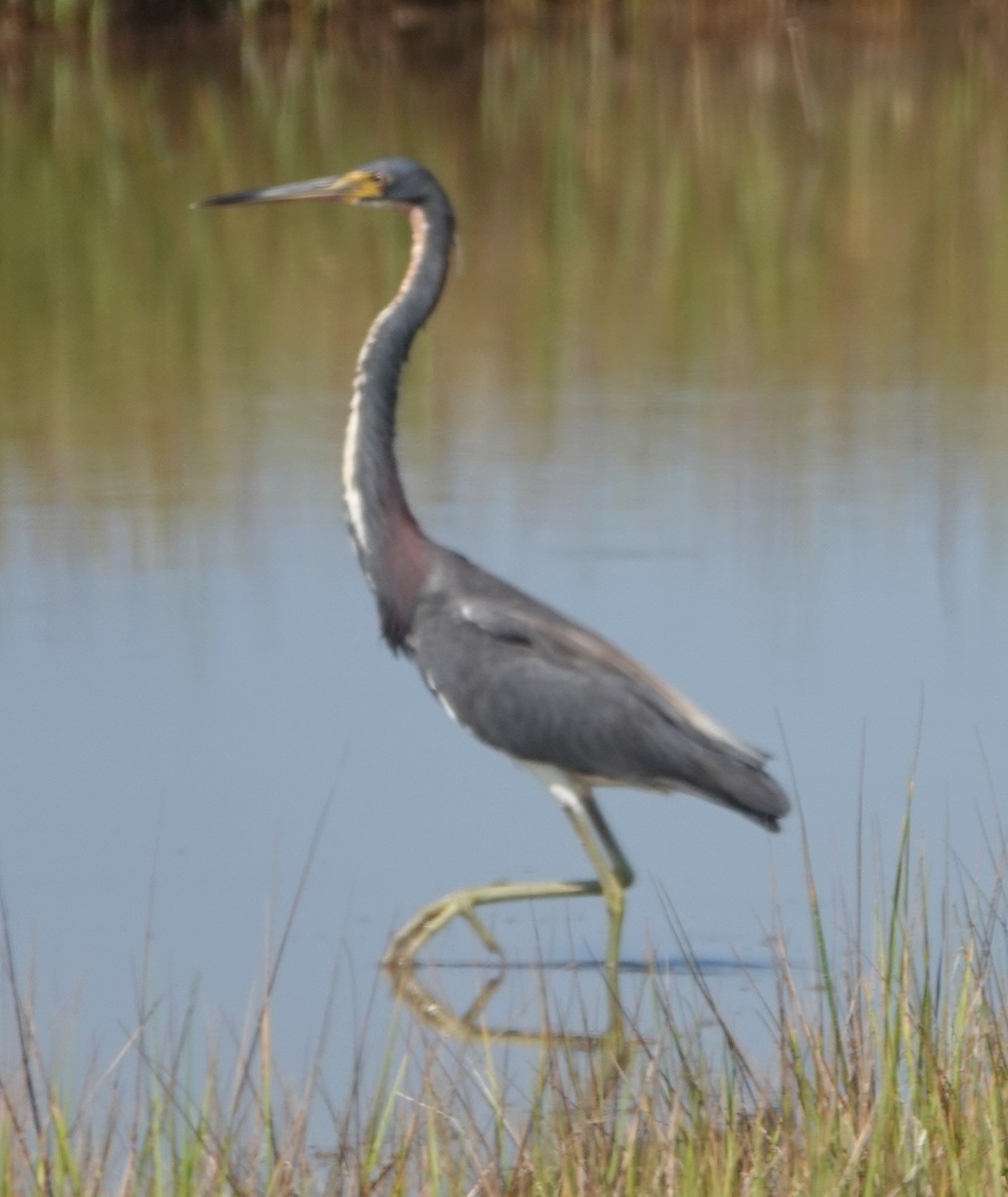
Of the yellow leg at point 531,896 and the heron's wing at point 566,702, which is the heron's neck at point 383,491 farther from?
the yellow leg at point 531,896

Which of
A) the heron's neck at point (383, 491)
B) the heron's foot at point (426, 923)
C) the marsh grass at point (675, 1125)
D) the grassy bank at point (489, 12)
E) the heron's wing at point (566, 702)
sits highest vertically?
the grassy bank at point (489, 12)

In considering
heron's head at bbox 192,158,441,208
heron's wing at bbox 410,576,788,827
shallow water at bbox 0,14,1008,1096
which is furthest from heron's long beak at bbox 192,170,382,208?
shallow water at bbox 0,14,1008,1096

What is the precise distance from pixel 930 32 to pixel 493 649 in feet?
50.6

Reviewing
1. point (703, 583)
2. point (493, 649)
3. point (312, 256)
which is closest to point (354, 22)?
point (312, 256)

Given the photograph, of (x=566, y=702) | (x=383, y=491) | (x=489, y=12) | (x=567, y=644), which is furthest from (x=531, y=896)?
(x=489, y=12)

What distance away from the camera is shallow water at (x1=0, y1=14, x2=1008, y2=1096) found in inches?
182

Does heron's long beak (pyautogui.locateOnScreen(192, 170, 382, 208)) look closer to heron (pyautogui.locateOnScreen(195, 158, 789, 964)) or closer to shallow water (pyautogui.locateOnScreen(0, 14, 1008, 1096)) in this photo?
heron (pyautogui.locateOnScreen(195, 158, 789, 964))

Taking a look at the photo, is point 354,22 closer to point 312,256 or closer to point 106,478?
point 312,256

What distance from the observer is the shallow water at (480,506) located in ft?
15.2

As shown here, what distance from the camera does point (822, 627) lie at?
5949 mm

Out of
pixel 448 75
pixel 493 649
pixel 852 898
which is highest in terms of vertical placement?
pixel 448 75

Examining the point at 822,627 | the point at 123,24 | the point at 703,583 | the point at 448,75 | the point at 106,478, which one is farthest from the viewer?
the point at 123,24

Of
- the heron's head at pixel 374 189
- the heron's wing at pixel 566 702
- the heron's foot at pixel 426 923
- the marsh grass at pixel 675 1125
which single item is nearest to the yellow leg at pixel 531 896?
the heron's foot at pixel 426 923

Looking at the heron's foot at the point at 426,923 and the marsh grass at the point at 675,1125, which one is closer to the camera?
the marsh grass at the point at 675,1125
